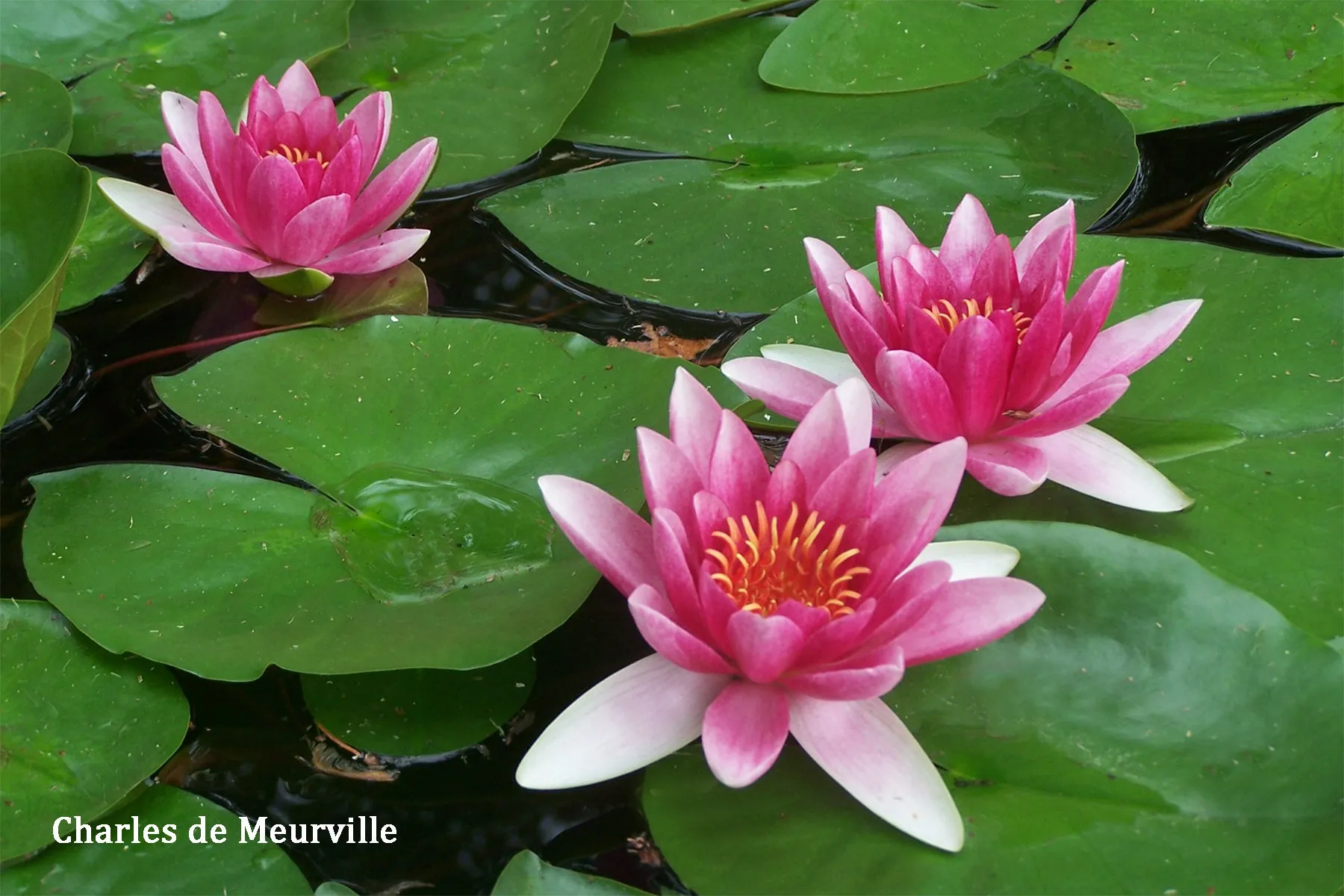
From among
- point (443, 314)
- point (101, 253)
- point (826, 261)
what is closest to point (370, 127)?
point (443, 314)

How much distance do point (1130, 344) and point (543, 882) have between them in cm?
A: 104

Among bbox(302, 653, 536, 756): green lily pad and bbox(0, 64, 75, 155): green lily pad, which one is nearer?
bbox(302, 653, 536, 756): green lily pad

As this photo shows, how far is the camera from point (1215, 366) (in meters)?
1.48

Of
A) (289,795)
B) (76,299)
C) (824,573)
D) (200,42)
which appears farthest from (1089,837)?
(200,42)

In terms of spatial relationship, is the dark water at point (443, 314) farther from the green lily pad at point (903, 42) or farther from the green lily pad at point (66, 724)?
the green lily pad at point (903, 42)

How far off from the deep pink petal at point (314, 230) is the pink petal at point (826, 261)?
0.83m

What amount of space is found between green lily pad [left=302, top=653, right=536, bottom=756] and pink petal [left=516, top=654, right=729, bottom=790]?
0.25 metres

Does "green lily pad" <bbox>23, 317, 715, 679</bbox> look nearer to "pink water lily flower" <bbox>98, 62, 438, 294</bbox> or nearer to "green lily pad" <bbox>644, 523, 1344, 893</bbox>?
"pink water lily flower" <bbox>98, 62, 438, 294</bbox>

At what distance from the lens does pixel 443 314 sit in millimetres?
1886

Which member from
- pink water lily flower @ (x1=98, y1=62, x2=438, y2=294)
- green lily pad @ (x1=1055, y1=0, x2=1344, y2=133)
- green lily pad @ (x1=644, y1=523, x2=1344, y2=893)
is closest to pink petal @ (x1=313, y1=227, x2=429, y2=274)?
pink water lily flower @ (x1=98, y1=62, x2=438, y2=294)

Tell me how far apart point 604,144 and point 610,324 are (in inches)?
20.5

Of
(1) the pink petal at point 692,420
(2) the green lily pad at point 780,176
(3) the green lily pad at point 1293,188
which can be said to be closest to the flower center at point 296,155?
(2) the green lily pad at point 780,176

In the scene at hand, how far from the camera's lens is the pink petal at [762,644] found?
3.15 feet

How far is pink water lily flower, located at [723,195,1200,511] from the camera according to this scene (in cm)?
125
